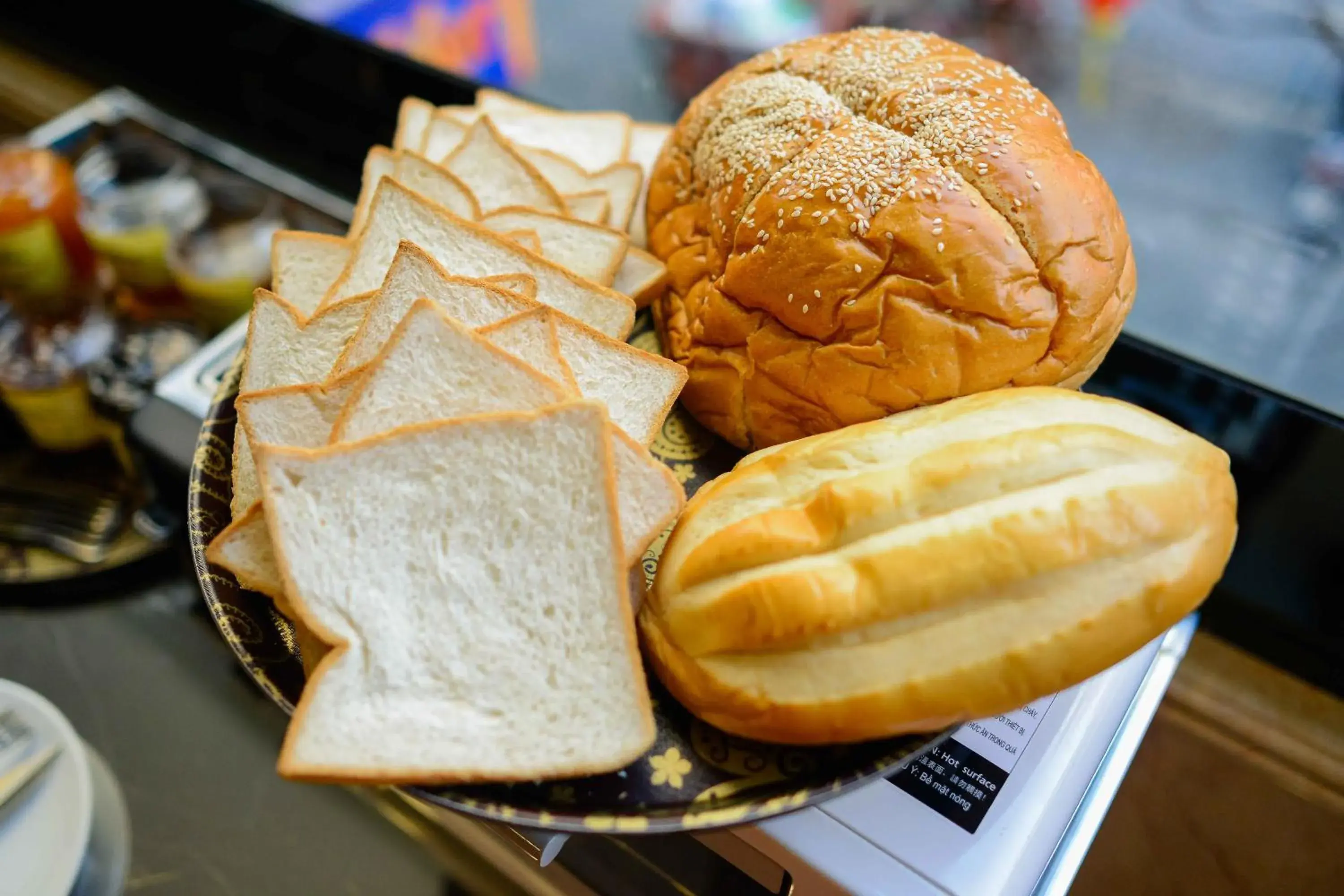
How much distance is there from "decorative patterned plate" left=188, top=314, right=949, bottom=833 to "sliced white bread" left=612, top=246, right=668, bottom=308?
615 mm

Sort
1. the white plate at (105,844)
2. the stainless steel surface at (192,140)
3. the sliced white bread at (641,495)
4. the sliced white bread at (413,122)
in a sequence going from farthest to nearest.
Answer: the stainless steel surface at (192,140) < the sliced white bread at (413,122) < the white plate at (105,844) < the sliced white bread at (641,495)

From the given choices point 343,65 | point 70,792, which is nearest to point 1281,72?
point 343,65

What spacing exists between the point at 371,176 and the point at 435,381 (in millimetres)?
643

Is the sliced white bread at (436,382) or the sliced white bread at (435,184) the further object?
the sliced white bread at (435,184)

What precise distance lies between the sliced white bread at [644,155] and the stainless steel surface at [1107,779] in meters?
1.01

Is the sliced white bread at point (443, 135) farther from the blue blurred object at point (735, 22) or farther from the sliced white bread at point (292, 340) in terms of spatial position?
the blue blurred object at point (735, 22)

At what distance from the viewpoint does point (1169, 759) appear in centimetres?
170

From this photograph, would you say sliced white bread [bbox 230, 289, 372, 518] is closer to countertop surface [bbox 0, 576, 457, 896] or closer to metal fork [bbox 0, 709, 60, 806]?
metal fork [bbox 0, 709, 60, 806]

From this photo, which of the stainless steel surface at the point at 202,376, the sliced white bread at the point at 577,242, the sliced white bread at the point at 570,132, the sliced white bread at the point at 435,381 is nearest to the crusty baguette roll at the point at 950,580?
the sliced white bread at the point at 435,381

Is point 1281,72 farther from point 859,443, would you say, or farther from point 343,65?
point 343,65

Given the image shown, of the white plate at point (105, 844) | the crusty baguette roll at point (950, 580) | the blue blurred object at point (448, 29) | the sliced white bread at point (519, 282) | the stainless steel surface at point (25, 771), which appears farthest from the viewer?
the blue blurred object at point (448, 29)

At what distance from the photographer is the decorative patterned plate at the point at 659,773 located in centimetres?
98

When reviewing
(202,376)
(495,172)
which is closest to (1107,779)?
(495,172)

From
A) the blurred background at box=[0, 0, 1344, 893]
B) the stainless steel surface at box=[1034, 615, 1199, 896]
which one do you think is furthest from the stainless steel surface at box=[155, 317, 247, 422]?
the stainless steel surface at box=[1034, 615, 1199, 896]
